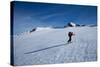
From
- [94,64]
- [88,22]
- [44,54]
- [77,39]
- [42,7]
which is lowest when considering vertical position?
[94,64]

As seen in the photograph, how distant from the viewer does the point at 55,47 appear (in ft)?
6.95

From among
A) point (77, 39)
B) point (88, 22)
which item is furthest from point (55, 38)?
point (88, 22)

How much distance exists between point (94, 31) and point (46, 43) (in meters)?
0.57

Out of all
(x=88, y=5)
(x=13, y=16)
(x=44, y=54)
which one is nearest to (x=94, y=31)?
(x=88, y=5)

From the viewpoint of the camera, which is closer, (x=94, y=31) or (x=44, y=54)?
(x=44, y=54)

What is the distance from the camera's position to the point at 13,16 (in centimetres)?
196

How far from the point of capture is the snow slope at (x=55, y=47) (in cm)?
200

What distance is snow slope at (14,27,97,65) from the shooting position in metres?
2.00

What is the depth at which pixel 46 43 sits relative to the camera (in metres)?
2.09

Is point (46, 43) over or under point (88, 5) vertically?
under
